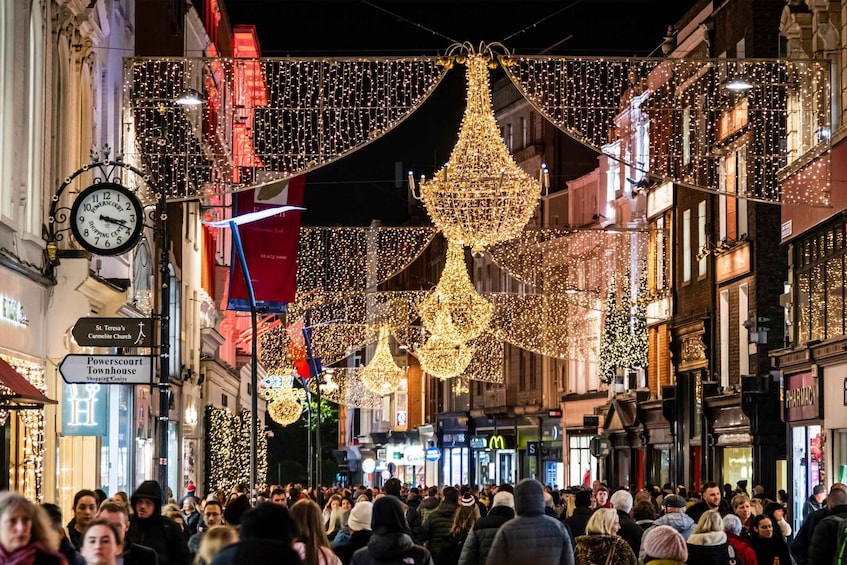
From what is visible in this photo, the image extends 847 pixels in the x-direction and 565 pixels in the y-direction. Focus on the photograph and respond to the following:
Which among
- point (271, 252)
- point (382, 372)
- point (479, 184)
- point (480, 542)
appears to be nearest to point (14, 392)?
point (480, 542)

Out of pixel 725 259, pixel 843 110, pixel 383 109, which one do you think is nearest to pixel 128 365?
pixel 383 109

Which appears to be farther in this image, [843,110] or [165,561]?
[843,110]

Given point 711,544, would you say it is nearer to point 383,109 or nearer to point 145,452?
point 383,109

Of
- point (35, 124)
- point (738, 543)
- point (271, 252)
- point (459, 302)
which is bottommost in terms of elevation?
point (738, 543)

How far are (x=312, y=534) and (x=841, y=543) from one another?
6.52m

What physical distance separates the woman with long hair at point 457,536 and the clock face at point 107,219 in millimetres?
6643

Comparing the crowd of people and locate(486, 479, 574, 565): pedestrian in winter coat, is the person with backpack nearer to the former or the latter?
the crowd of people

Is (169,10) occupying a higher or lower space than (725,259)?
higher

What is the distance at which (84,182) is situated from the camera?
26.8 metres

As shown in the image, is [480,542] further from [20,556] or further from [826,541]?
[20,556]

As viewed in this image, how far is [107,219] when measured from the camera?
76.1 feet

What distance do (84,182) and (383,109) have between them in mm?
5480

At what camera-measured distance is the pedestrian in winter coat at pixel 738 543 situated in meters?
15.4

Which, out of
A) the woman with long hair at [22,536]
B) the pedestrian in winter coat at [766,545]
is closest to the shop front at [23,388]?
the pedestrian in winter coat at [766,545]
